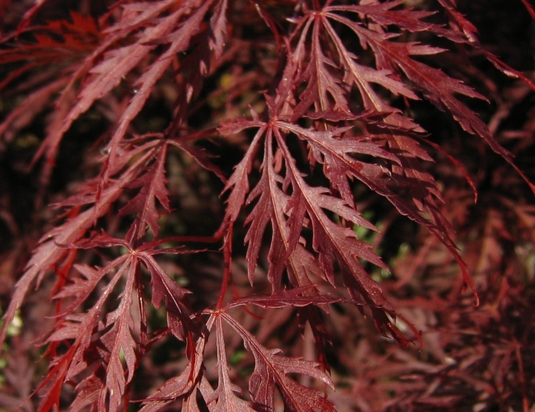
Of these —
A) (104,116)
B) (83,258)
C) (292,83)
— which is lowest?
(83,258)

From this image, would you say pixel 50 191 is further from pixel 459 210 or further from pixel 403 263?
pixel 459 210

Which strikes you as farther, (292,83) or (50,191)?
(50,191)

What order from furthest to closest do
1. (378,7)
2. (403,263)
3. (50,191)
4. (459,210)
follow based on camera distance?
(50,191) < (403,263) < (459,210) < (378,7)

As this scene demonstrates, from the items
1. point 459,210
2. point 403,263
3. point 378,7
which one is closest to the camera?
point 378,7

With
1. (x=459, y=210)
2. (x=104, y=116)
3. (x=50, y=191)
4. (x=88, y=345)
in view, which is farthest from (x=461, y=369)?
(x=50, y=191)

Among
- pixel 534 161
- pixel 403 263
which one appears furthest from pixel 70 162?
pixel 534 161

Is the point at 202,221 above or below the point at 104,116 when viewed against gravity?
below

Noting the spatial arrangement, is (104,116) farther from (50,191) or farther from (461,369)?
(461,369)
